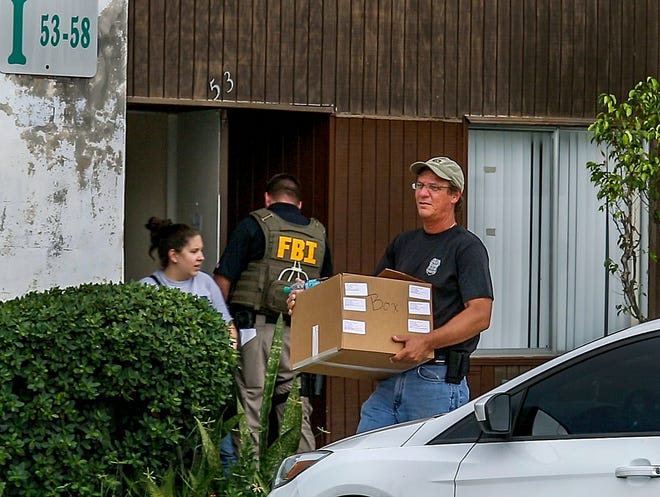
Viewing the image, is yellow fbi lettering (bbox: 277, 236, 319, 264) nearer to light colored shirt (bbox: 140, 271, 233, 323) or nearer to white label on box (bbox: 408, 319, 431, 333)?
light colored shirt (bbox: 140, 271, 233, 323)

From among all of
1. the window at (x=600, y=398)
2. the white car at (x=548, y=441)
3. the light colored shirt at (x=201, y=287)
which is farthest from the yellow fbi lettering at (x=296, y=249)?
the window at (x=600, y=398)

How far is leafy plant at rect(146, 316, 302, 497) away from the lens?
7.69 m

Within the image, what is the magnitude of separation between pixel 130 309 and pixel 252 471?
112 cm

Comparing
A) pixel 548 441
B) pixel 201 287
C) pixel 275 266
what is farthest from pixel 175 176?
pixel 548 441

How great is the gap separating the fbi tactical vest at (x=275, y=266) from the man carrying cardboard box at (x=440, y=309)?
1.62 m

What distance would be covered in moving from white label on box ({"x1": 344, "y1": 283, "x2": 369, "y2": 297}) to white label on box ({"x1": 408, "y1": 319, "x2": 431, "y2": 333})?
0.93 ft

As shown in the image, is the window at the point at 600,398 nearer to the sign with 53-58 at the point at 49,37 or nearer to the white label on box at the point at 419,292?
the white label on box at the point at 419,292

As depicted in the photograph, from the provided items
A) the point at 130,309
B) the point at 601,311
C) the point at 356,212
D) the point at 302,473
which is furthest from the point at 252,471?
the point at 601,311

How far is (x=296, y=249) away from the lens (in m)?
9.15

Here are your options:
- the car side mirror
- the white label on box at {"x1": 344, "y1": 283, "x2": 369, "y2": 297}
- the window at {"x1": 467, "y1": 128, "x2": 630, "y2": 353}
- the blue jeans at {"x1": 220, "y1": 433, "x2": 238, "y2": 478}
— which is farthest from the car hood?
the window at {"x1": 467, "y1": 128, "x2": 630, "y2": 353}

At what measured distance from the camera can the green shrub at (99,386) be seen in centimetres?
751

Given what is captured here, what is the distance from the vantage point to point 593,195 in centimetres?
1092

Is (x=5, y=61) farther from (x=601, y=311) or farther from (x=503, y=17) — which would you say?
(x=601, y=311)

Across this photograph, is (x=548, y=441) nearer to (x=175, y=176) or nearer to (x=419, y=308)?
(x=419, y=308)
